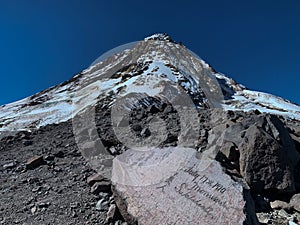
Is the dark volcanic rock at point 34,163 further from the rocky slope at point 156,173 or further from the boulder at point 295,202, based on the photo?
the boulder at point 295,202

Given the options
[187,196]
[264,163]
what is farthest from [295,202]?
[187,196]

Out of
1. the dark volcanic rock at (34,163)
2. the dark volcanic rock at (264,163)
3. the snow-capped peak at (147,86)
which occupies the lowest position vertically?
the dark volcanic rock at (264,163)

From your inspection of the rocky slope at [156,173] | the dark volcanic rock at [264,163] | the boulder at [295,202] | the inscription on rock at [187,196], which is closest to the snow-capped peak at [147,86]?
the rocky slope at [156,173]

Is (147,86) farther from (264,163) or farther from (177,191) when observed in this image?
(177,191)

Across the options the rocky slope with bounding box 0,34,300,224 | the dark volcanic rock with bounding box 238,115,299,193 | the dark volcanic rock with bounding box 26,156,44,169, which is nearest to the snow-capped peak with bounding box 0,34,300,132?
the rocky slope with bounding box 0,34,300,224

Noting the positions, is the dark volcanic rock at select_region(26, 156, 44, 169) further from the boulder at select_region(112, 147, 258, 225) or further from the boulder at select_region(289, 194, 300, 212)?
the boulder at select_region(289, 194, 300, 212)

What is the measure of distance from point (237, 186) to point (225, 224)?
2.85 ft

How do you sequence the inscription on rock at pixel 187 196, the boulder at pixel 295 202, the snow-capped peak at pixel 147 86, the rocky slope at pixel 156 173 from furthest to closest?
1. the snow-capped peak at pixel 147 86
2. the boulder at pixel 295 202
3. the rocky slope at pixel 156 173
4. the inscription on rock at pixel 187 196

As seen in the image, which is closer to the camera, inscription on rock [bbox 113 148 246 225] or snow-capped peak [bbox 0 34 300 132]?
inscription on rock [bbox 113 148 246 225]

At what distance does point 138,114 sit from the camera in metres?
15.8

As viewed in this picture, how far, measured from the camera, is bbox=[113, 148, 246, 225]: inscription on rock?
525 centimetres

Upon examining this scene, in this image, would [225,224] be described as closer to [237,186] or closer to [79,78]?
[237,186]

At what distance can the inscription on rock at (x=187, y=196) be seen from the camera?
5250 millimetres

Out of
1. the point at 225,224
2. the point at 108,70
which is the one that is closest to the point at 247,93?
the point at 108,70
